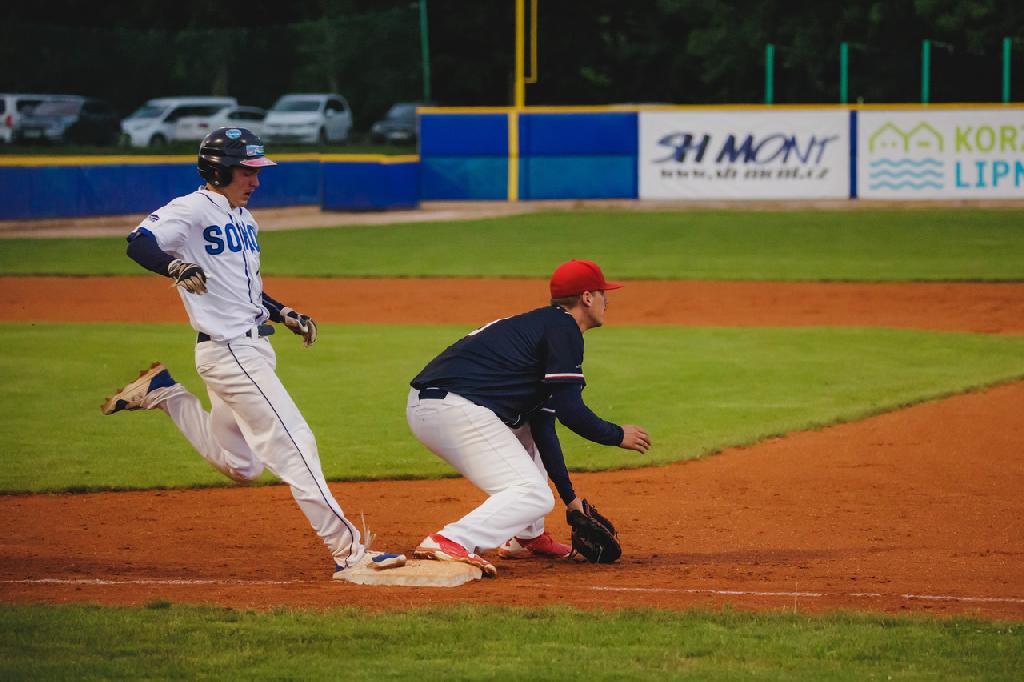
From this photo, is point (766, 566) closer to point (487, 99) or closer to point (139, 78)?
point (139, 78)

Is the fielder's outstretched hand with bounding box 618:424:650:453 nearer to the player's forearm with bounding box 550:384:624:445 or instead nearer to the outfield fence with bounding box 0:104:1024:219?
the player's forearm with bounding box 550:384:624:445

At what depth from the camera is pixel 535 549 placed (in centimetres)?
745

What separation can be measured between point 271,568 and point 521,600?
54.5 inches

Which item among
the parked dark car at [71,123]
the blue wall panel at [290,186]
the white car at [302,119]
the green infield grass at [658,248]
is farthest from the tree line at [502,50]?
the green infield grass at [658,248]

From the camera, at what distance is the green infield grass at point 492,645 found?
17.3 ft

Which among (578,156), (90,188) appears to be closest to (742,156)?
(578,156)

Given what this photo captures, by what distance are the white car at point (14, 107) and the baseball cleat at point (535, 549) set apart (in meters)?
31.3

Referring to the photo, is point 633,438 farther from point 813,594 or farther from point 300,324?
point 300,324

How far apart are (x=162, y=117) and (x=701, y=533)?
3730 cm

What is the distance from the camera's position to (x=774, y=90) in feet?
163

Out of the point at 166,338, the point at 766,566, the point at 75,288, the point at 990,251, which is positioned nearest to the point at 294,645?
the point at 766,566

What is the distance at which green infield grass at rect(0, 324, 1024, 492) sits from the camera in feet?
33.4

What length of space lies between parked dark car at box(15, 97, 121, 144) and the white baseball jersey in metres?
31.9

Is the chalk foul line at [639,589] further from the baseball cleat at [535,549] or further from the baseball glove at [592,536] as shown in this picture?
the baseball cleat at [535,549]
